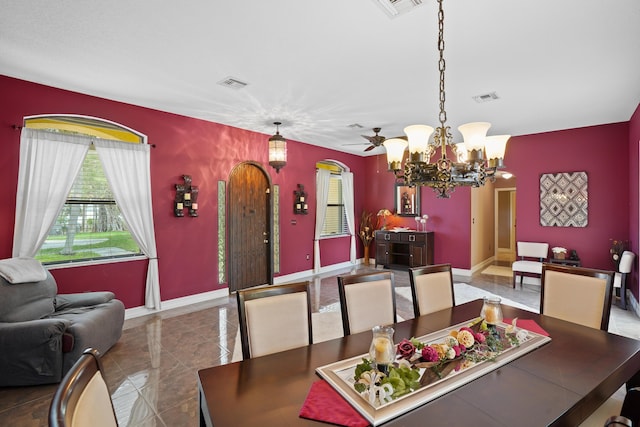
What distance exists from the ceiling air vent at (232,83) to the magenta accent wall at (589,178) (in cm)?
520

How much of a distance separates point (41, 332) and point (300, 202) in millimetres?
4551

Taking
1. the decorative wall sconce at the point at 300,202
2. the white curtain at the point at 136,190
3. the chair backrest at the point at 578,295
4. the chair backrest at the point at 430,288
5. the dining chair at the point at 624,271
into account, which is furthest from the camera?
the decorative wall sconce at the point at 300,202

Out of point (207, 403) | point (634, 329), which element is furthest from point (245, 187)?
point (634, 329)

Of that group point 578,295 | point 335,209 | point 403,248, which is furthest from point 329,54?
point 403,248

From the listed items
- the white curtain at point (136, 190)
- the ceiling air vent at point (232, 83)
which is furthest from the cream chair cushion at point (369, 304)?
the white curtain at point (136, 190)

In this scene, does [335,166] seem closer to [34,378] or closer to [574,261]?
[574,261]

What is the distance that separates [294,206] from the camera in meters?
6.54

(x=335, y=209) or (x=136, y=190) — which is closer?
(x=136, y=190)

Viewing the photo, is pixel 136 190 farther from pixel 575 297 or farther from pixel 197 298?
pixel 575 297

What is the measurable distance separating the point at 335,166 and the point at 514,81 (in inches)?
185

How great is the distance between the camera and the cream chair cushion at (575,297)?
2238 millimetres

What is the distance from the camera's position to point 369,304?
7.57 ft

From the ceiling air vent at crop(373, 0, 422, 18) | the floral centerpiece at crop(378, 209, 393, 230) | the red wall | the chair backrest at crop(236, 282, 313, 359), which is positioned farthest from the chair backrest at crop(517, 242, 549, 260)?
the chair backrest at crop(236, 282, 313, 359)

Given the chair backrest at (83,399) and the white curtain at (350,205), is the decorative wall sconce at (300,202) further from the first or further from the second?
the chair backrest at (83,399)
